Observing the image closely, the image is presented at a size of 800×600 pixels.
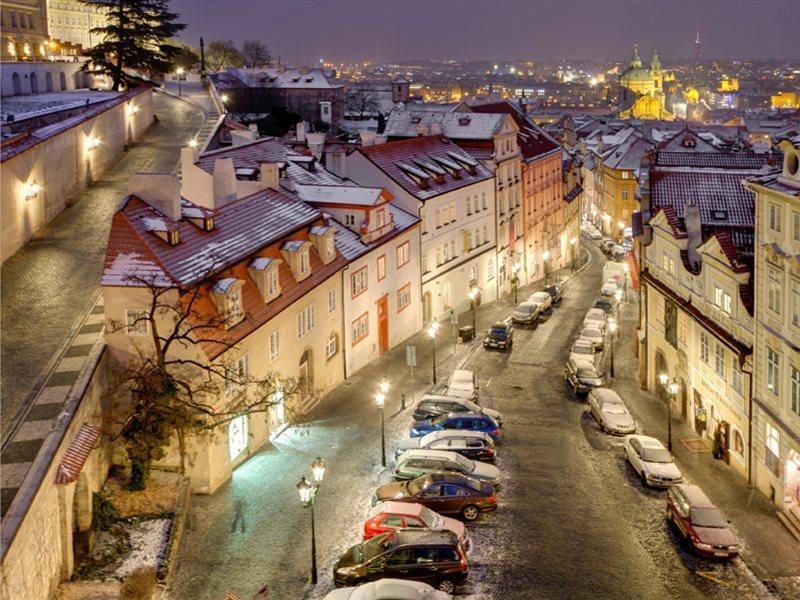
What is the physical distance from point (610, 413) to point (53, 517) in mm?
25071

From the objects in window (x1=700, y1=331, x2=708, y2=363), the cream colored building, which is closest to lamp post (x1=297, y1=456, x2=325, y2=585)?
the cream colored building

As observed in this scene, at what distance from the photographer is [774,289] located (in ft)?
112

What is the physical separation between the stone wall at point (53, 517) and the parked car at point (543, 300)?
38.1 metres

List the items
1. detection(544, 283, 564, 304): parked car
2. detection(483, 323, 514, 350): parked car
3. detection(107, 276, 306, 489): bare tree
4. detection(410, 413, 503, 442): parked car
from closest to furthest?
detection(107, 276, 306, 489): bare tree, detection(410, 413, 503, 442): parked car, detection(483, 323, 514, 350): parked car, detection(544, 283, 564, 304): parked car

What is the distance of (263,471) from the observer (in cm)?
3491

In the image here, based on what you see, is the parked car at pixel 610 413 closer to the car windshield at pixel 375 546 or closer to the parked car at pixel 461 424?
the parked car at pixel 461 424

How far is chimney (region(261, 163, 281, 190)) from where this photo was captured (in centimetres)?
4534

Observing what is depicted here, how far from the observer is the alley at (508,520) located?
27.6 m

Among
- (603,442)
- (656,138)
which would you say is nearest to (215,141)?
(603,442)

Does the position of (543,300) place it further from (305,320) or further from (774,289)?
(774,289)

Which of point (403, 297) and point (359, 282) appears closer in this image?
point (359, 282)

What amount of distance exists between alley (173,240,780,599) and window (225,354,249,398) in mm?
3199

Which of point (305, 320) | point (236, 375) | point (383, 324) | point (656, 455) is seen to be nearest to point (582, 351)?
point (383, 324)

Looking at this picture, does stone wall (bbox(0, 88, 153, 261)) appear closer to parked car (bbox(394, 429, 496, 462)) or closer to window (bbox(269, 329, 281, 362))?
window (bbox(269, 329, 281, 362))
